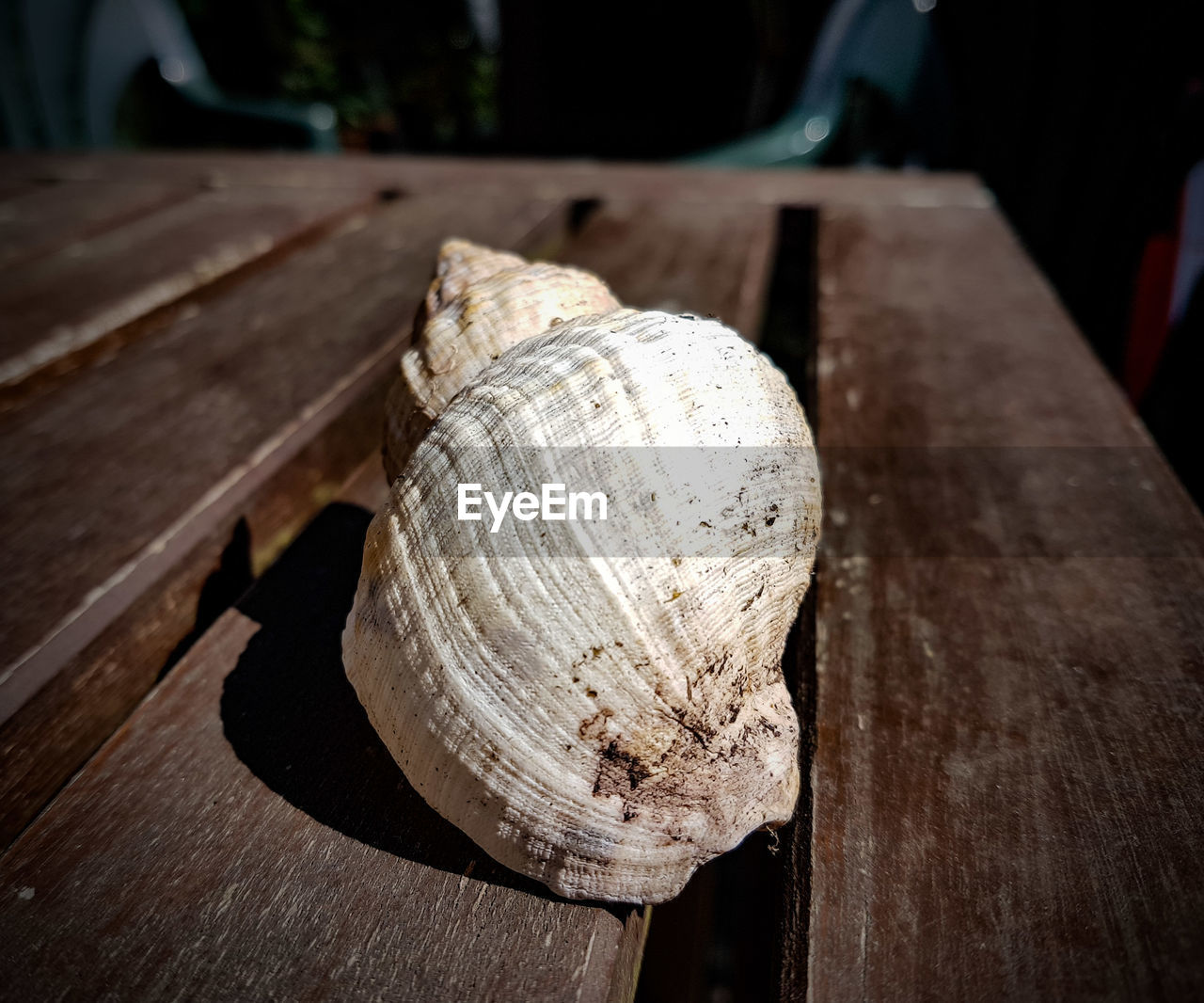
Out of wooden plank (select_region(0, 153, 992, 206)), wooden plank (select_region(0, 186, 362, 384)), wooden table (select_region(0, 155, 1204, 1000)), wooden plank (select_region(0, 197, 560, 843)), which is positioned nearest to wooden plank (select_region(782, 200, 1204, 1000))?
wooden table (select_region(0, 155, 1204, 1000))

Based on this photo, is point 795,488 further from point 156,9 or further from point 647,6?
point 156,9

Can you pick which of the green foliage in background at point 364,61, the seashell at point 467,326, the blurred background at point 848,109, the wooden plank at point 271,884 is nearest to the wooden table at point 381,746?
the wooden plank at point 271,884

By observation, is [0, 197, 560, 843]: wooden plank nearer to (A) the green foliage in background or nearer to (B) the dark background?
(B) the dark background

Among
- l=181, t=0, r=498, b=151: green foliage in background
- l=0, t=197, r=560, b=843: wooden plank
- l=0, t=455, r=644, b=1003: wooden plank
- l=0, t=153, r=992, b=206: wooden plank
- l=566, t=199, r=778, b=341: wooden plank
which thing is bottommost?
l=0, t=455, r=644, b=1003: wooden plank

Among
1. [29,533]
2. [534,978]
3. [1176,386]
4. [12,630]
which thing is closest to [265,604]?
[12,630]

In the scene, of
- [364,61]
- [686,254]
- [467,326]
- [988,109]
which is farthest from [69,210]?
[364,61]

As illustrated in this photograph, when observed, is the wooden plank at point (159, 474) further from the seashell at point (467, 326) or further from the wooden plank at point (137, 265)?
the seashell at point (467, 326)
